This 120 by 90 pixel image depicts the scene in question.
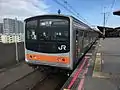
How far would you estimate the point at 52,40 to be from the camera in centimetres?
809

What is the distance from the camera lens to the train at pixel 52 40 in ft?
25.7

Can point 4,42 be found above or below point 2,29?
below

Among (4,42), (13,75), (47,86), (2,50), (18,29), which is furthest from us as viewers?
(18,29)

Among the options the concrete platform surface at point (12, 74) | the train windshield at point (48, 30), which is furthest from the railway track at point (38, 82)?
the train windshield at point (48, 30)

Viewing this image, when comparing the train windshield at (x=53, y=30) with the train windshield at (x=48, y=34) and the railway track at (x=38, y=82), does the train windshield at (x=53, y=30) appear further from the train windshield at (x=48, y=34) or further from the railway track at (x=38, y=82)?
the railway track at (x=38, y=82)

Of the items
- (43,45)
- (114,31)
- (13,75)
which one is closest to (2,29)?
(13,75)

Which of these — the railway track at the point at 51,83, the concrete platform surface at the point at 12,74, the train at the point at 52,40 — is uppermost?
the train at the point at 52,40

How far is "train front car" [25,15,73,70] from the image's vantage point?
25.8 feet

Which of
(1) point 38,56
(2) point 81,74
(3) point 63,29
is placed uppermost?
(3) point 63,29

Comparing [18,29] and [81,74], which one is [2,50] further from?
[81,74]

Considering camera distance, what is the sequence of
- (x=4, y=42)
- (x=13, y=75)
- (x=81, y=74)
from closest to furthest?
(x=81, y=74), (x=13, y=75), (x=4, y=42)

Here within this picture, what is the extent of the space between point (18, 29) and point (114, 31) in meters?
50.0

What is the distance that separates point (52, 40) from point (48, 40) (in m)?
0.20

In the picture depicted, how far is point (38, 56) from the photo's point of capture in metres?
8.43
